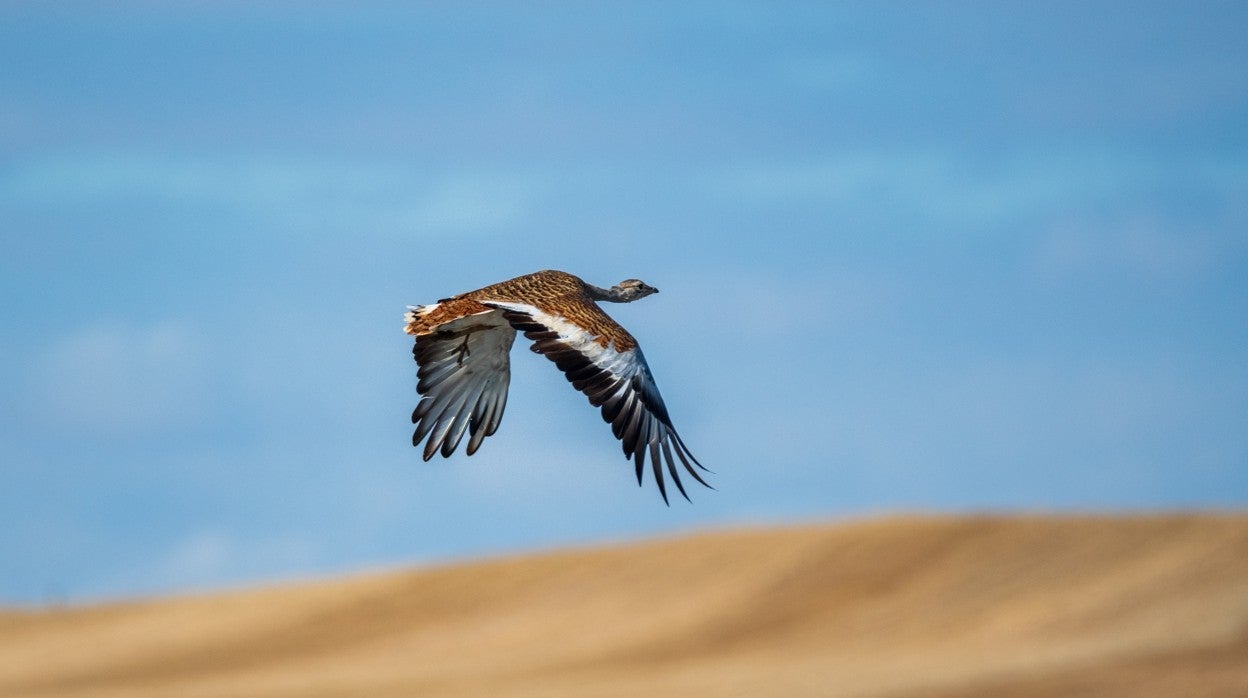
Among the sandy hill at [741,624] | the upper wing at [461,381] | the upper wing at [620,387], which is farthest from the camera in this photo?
the sandy hill at [741,624]

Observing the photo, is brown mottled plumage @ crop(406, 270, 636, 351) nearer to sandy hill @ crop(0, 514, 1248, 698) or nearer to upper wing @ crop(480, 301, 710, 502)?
upper wing @ crop(480, 301, 710, 502)

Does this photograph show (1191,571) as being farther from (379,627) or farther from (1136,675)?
(379,627)

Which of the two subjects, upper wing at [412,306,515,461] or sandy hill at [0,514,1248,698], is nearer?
upper wing at [412,306,515,461]

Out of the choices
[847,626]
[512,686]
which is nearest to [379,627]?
[512,686]

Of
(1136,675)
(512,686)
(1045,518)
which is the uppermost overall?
(1045,518)

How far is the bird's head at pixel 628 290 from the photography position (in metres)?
12.4

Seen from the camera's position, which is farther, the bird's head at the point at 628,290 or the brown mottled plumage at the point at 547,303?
the bird's head at the point at 628,290

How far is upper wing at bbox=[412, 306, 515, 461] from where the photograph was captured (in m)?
11.3

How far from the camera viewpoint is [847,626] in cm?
3030

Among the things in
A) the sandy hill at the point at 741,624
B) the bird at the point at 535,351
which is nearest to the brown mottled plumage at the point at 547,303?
the bird at the point at 535,351

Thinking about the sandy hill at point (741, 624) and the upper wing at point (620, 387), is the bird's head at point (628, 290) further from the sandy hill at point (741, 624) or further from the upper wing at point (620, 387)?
the sandy hill at point (741, 624)

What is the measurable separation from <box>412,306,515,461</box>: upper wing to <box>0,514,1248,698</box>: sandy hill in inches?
541

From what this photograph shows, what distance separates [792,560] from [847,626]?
14.8 feet

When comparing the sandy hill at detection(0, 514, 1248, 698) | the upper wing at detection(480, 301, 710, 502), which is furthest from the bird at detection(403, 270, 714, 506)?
the sandy hill at detection(0, 514, 1248, 698)
